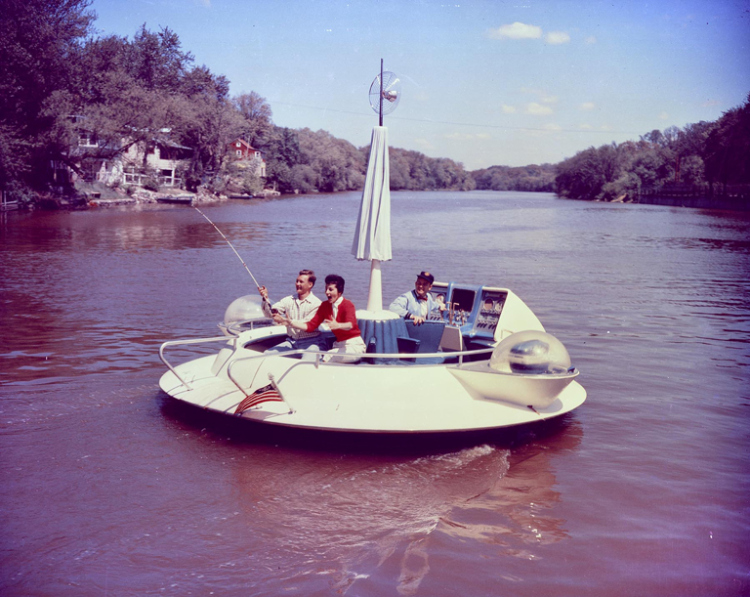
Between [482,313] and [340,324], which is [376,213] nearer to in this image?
[340,324]

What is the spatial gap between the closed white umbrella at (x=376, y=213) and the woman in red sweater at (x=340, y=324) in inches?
21.2

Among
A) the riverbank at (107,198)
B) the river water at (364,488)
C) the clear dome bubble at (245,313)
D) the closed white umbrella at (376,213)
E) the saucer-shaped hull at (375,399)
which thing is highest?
the riverbank at (107,198)

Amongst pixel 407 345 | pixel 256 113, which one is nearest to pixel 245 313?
pixel 407 345

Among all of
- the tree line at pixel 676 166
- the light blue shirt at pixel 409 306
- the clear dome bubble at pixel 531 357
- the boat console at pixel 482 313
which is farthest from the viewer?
the tree line at pixel 676 166

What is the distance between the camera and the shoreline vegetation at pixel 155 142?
163ft

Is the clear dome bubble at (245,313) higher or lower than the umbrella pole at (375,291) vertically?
lower

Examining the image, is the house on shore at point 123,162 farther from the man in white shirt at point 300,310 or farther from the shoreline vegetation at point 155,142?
the man in white shirt at point 300,310

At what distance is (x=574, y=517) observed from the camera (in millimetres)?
6938

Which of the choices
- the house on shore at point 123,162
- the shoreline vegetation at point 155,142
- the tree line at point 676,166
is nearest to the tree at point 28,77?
the shoreline vegetation at point 155,142

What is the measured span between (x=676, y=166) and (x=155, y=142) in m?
80.1

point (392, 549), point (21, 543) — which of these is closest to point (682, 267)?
point (392, 549)

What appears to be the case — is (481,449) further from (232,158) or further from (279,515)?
(232,158)

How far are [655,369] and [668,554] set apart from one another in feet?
22.5

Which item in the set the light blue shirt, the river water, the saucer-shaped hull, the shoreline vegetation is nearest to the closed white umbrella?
the light blue shirt
